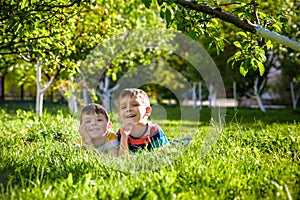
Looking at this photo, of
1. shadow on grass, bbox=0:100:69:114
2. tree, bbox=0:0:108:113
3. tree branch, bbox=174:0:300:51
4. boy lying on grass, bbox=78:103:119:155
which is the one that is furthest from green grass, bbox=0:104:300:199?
shadow on grass, bbox=0:100:69:114

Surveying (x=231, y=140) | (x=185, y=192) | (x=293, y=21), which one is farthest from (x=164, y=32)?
(x=185, y=192)

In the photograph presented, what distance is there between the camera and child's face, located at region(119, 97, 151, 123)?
3.88m

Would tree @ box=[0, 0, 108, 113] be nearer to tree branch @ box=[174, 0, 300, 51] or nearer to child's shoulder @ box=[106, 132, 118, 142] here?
tree branch @ box=[174, 0, 300, 51]

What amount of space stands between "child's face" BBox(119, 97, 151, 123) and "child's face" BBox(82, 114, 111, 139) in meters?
0.30

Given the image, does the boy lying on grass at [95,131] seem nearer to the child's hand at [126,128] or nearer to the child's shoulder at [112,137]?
the child's shoulder at [112,137]

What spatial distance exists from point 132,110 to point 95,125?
47 cm

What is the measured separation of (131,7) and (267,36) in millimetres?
6355

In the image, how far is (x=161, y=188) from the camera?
2.32 meters

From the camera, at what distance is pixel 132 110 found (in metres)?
3.89

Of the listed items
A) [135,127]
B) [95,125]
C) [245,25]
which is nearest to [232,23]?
[245,25]

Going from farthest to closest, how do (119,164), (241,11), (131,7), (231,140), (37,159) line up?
1. (131,7)
2. (231,140)
3. (241,11)
4. (37,159)
5. (119,164)

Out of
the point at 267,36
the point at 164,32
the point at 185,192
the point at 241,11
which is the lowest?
the point at 185,192

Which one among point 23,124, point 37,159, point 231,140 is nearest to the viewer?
point 37,159

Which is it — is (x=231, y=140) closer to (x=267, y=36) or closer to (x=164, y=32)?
(x=267, y=36)
